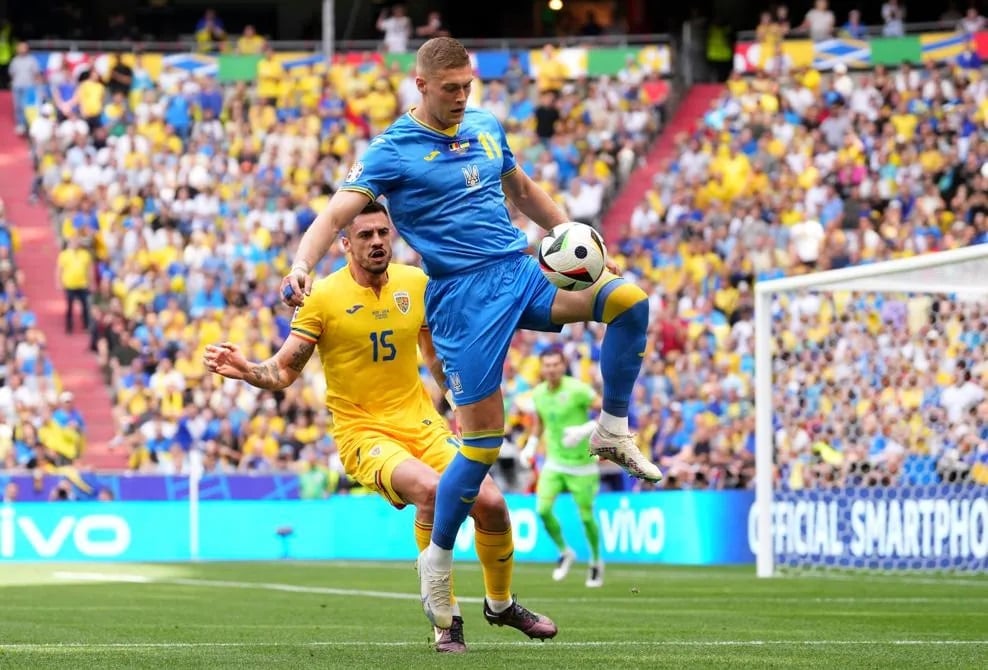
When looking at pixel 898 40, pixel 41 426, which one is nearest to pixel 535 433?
pixel 41 426

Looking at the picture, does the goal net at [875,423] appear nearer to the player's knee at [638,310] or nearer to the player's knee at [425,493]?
the player's knee at [425,493]

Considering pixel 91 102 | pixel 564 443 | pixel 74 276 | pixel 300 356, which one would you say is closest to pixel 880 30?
pixel 91 102

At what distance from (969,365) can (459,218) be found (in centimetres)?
1119

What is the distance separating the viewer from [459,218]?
8.63m

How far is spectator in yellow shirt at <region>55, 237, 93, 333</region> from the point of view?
2877 centimetres

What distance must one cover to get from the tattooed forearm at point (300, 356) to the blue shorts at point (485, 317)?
4.04 ft

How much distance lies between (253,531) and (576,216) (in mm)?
8296

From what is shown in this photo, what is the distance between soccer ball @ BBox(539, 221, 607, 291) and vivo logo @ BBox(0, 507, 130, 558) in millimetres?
17232

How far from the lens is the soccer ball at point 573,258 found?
27.1ft

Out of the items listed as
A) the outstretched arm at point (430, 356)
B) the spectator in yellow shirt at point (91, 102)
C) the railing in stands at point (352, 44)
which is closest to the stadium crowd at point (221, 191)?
the spectator in yellow shirt at point (91, 102)

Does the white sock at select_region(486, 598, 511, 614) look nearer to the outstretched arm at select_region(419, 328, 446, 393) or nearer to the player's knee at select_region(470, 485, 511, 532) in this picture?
the player's knee at select_region(470, 485, 511, 532)

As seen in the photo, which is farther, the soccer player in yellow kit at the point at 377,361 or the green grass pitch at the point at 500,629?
the soccer player in yellow kit at the point at 377,361

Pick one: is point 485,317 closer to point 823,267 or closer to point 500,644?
point 500,644

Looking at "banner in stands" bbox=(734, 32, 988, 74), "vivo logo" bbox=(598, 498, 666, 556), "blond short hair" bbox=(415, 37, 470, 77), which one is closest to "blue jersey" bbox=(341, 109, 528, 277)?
"blond short hair" bbox=(415, 37, 470, 77)
